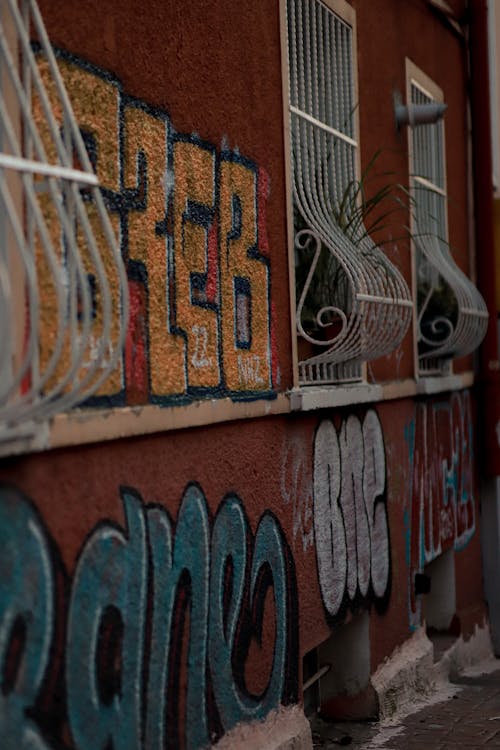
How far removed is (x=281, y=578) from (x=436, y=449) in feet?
10.9

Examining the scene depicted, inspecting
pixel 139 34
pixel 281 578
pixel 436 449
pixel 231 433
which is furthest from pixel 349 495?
pixel 139 34

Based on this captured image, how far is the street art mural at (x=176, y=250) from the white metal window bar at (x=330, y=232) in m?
0.59

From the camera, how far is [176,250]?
5.00 metres

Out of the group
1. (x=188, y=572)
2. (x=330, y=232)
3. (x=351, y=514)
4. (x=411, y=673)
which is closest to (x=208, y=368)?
(x=188, y=572)

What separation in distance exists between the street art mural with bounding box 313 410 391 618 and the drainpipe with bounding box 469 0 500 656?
2997 mm

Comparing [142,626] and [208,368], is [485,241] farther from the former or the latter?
[142,626]

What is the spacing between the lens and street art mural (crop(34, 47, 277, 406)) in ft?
14.7

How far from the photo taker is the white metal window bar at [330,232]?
647 centimetres

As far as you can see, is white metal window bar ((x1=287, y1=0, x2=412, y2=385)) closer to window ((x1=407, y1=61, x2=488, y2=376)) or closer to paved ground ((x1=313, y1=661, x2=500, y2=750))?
window ((x1=407, y1=61, x2=488, y2=376))

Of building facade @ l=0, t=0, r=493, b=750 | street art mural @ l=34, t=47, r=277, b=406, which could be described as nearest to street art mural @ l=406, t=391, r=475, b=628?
building facade @ l=0, t=0, r=493, b=750

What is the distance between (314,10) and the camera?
267 inches

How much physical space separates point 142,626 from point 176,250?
1.34 metres

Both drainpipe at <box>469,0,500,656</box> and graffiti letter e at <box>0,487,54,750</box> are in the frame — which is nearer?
graffiti letter e at <box>0,487,54,750</box>

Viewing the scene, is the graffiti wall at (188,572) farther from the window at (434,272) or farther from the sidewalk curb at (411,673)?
the window at (434,272)
